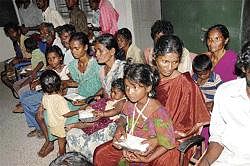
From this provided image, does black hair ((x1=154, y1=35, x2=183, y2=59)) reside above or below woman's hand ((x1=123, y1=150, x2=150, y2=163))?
above

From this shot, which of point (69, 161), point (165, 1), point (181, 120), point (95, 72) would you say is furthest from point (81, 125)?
point (165, 1)

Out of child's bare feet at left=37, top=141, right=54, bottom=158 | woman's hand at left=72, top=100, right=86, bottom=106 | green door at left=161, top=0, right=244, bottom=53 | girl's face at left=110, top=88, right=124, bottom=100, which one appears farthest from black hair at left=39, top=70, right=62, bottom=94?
green door at left=161, top=0, right=244, bottom=53

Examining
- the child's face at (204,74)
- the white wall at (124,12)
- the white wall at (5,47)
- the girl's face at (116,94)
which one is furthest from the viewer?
the white wall at (5,47)

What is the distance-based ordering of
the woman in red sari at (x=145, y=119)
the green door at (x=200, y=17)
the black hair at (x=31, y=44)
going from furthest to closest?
the black hair at (x=31, y=44), the green door at (x=200, y=17), the woman in red sari at (x=145, y=119)

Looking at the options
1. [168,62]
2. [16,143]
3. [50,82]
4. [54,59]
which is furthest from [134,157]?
[16,143]

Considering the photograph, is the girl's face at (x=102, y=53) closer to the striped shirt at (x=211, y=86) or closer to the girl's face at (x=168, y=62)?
the girl's face at (x=168, y=62)

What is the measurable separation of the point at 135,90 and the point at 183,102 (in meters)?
0.42

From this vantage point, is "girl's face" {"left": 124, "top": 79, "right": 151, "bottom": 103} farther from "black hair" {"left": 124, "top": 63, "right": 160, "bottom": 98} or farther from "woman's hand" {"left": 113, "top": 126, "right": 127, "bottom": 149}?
"woman's hand" {"left": 113, "top": 126, "right": 127, "bottom": 149}

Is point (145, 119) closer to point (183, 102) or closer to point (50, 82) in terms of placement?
point (183, 102)

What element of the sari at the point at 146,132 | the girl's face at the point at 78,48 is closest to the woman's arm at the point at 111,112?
the sari at the point at 146,132

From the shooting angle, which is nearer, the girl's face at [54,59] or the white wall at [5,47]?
the girl's face at [54,59]

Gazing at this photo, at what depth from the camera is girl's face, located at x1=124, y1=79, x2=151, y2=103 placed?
7.13 feet

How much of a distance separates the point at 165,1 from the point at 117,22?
3.26 feet

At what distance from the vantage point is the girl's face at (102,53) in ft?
10.1
